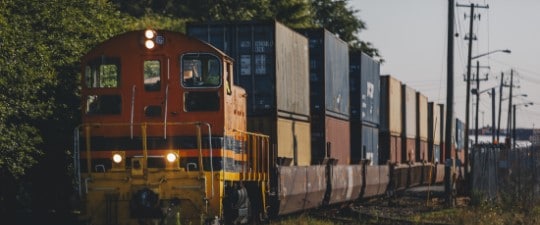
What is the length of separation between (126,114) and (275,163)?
4826 millimetres

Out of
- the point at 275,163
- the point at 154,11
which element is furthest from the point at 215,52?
the point at 154,11

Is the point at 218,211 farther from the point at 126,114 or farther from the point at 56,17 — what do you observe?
the point at 56,17

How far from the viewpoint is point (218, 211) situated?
19.1m

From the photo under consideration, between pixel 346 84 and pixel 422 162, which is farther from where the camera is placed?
pixel 422 162

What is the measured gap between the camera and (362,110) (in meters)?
34.8

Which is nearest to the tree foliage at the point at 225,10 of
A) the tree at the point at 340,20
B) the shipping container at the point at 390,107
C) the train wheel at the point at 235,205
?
the tree at the point at 340,20

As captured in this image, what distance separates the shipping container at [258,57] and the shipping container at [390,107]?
15418 mm

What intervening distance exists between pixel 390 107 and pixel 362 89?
6.47m

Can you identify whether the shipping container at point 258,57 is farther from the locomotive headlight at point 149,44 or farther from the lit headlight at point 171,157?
the lit headlight at point 171,157

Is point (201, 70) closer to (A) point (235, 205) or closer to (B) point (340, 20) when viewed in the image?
(A) point (235, 205)

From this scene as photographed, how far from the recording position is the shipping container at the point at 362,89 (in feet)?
113

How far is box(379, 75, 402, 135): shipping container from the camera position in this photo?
1598 inches

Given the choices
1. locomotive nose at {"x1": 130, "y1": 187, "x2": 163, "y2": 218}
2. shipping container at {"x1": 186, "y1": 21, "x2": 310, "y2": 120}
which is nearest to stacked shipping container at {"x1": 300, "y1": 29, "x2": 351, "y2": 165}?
shipping container at {"x1": 186, "y1": 21, "x2": 310, "y2": 120}

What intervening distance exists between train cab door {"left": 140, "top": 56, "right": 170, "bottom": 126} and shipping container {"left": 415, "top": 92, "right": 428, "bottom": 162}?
31.5 metres
